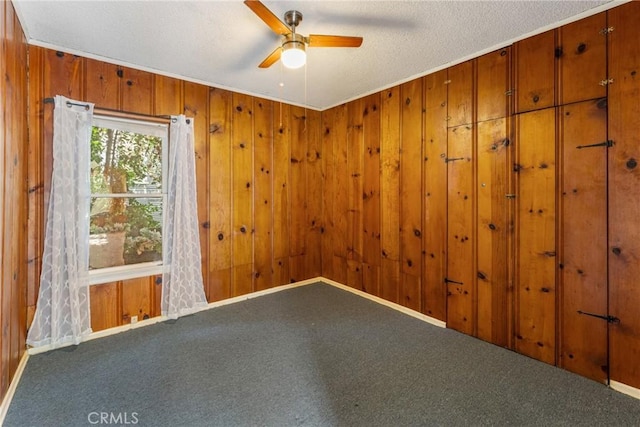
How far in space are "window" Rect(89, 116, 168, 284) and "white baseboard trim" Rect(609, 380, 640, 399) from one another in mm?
3646

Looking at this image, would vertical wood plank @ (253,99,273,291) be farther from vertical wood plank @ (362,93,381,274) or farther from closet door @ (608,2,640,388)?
closet door @ (608,2,640,388)

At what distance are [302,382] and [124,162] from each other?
8.14 feet

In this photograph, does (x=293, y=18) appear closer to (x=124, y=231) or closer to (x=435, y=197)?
(x=435, y=197)

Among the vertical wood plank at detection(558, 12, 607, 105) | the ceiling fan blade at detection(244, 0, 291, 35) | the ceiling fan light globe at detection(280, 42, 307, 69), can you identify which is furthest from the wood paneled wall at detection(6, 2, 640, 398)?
the ceiling fan light globe at detection(280, 42, 307, 69)

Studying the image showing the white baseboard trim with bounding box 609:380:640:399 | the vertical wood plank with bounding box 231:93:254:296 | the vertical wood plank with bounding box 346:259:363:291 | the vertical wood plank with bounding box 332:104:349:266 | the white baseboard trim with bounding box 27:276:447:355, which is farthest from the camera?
the vertical wood plank with bounding box 332:104:349:266

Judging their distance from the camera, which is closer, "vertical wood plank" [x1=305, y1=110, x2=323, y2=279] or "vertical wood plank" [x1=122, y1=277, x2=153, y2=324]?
"vertical wood plank" [x1=122, y1=277, x2=153, y2=324]

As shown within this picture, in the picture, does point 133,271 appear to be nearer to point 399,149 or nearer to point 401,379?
point 401,379

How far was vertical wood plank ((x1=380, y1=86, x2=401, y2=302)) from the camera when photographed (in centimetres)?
333

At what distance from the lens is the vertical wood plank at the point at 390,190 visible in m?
3.33

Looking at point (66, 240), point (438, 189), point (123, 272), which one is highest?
point (438, 189)

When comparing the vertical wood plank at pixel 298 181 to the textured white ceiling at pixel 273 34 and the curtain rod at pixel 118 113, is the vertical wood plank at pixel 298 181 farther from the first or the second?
the curtain rod at pixel 118 113

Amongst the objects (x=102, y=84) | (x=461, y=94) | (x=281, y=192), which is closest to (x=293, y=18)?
(x=461, y=94)

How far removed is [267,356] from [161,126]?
2384 mm

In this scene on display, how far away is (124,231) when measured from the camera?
113 inches
